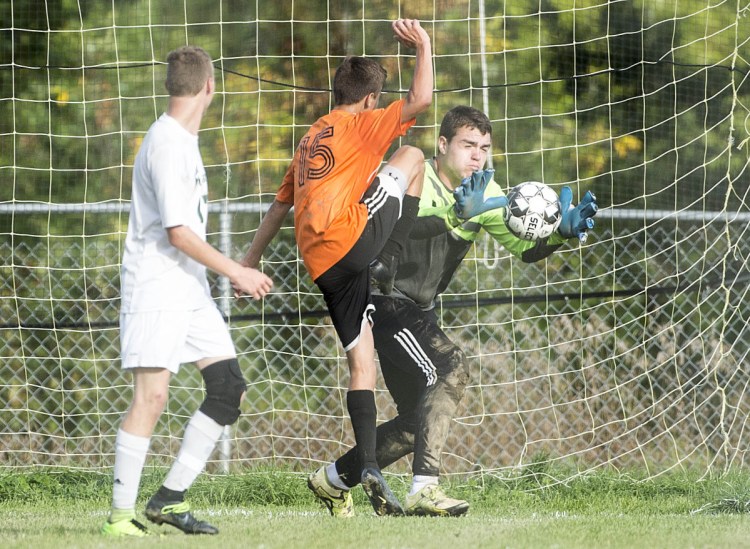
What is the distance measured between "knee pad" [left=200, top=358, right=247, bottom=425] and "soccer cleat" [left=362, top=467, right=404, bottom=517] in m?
0.71

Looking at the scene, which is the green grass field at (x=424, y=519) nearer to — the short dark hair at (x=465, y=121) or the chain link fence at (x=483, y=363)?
the chain link fence at (x=483, y=363)

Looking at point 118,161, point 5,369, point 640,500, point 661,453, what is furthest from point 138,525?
point 118,161

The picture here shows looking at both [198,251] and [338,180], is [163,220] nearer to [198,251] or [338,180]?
[198,251]

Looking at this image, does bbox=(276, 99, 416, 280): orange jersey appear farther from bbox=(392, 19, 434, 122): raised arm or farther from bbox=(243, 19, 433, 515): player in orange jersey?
bbox=(392, 19, 434, 122): raised arm

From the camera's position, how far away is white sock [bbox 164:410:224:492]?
3906 mm

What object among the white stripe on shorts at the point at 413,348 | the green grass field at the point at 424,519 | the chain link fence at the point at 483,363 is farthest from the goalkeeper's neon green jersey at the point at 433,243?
the chain link fence at the point at 483,363

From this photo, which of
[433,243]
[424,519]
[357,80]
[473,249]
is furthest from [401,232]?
[473,249]

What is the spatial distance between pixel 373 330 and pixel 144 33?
4651mm

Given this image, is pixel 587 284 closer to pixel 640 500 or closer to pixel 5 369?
pixel 640 500

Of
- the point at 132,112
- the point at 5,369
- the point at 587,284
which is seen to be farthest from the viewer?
the point at 132,112

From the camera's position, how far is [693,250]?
26.7 ft

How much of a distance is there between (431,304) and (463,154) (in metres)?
0.74

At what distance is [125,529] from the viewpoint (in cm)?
382

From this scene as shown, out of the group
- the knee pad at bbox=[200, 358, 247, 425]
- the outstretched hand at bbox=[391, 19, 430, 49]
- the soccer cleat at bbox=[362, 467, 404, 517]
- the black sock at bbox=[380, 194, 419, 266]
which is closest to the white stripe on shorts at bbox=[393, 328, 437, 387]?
the black sock at bbox=[380, 194, 419, 266]
